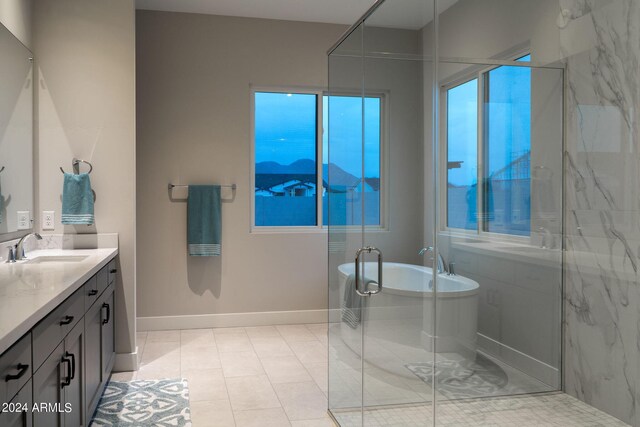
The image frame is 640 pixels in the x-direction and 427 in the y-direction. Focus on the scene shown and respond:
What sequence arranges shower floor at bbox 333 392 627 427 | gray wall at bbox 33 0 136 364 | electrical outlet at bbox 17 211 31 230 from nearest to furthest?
1. shower floor at bbox 333 392 627 427
2. electrical outlet at bbox 17 211 31 230
3. gray wall at bbox 33 0 136 364

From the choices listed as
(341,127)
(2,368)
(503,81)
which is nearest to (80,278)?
(2,368)

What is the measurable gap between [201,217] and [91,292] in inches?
82.1

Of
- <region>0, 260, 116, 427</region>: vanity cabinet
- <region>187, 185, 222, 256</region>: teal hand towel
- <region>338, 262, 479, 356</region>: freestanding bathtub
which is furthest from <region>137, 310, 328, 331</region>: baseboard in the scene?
<region>338, 262, 479, 356</region>: freestanding bathtub

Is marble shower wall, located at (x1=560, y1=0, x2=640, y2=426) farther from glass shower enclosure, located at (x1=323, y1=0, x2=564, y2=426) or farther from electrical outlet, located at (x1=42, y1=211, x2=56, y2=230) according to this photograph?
electrical outlet, located at (x1=42, y1=211, x2=56, y2=230)

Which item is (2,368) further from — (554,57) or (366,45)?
(366,45)

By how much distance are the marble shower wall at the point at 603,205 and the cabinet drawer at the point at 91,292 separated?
7.01 feet

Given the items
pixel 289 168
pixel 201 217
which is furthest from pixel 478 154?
pixel 289 168

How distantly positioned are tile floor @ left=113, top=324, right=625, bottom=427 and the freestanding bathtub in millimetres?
161

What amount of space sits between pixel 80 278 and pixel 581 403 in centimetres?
197

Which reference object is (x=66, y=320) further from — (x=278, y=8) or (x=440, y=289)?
(x=278, y=8)

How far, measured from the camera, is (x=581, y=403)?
3.80 ft

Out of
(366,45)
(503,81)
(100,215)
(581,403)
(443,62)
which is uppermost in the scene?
(366,45)

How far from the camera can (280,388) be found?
3426 millimetres

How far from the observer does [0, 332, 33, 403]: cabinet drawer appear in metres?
1.35
